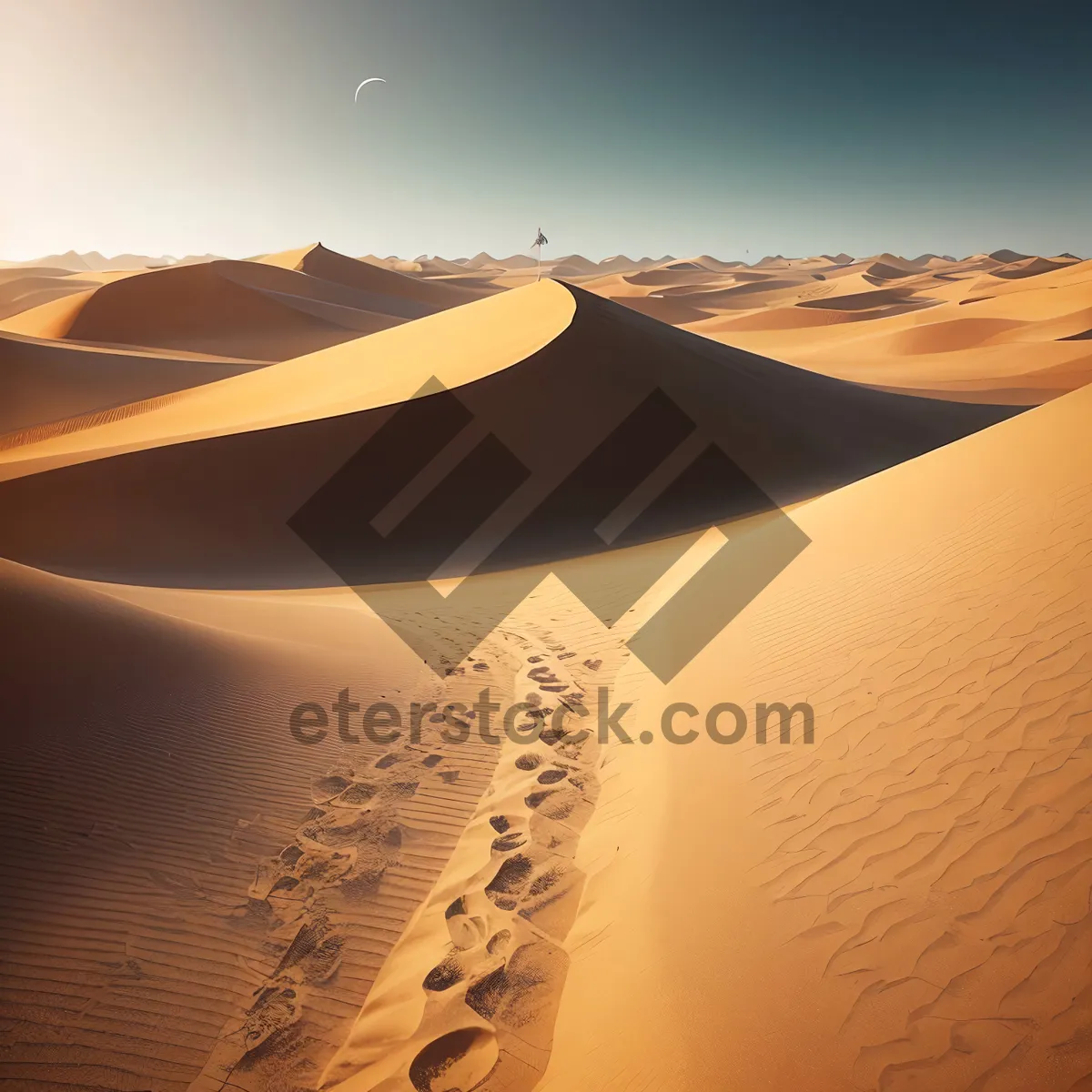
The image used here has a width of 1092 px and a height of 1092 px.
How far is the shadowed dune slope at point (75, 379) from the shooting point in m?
20.4

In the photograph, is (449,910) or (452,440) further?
(452,440)

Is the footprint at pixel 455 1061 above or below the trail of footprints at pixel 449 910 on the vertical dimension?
below

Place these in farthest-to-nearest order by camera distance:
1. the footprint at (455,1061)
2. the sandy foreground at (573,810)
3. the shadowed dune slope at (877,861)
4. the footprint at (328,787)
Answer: the footprint at (328,787)
the footprint at (455,1061)
the sandy foreground at (573,810)
the shadowed dune slope at (877,861)

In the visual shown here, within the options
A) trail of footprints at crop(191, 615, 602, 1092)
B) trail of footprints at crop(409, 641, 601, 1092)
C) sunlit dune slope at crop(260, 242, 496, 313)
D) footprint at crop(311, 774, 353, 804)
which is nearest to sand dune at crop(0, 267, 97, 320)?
sunlit dune slope at crop(260, 242, 496, 313)

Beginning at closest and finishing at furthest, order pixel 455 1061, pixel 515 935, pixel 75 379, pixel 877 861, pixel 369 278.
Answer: pixel 455 1061, pixel 877 861, pixel 515 935, pixel 75 379, pixel 369 278

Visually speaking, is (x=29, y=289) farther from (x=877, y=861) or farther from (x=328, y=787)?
(x=877, y=861)

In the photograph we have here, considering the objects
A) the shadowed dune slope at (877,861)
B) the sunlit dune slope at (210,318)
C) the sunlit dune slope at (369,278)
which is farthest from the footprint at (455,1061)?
the sunlit dune slope at (369,278)

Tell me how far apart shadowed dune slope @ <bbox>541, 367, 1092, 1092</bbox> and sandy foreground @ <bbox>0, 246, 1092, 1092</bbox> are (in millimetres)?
20

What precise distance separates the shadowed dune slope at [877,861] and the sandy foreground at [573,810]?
0.8 inches

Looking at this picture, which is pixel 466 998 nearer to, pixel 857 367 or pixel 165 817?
pixel 165 817

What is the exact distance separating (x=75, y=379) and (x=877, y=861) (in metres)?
26.9

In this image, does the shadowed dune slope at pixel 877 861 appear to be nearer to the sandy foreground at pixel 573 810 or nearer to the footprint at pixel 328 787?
the sandy foreground at pixel 573 810

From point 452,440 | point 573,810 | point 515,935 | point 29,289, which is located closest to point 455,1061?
point 515,935

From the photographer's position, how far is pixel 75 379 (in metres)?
22.6
